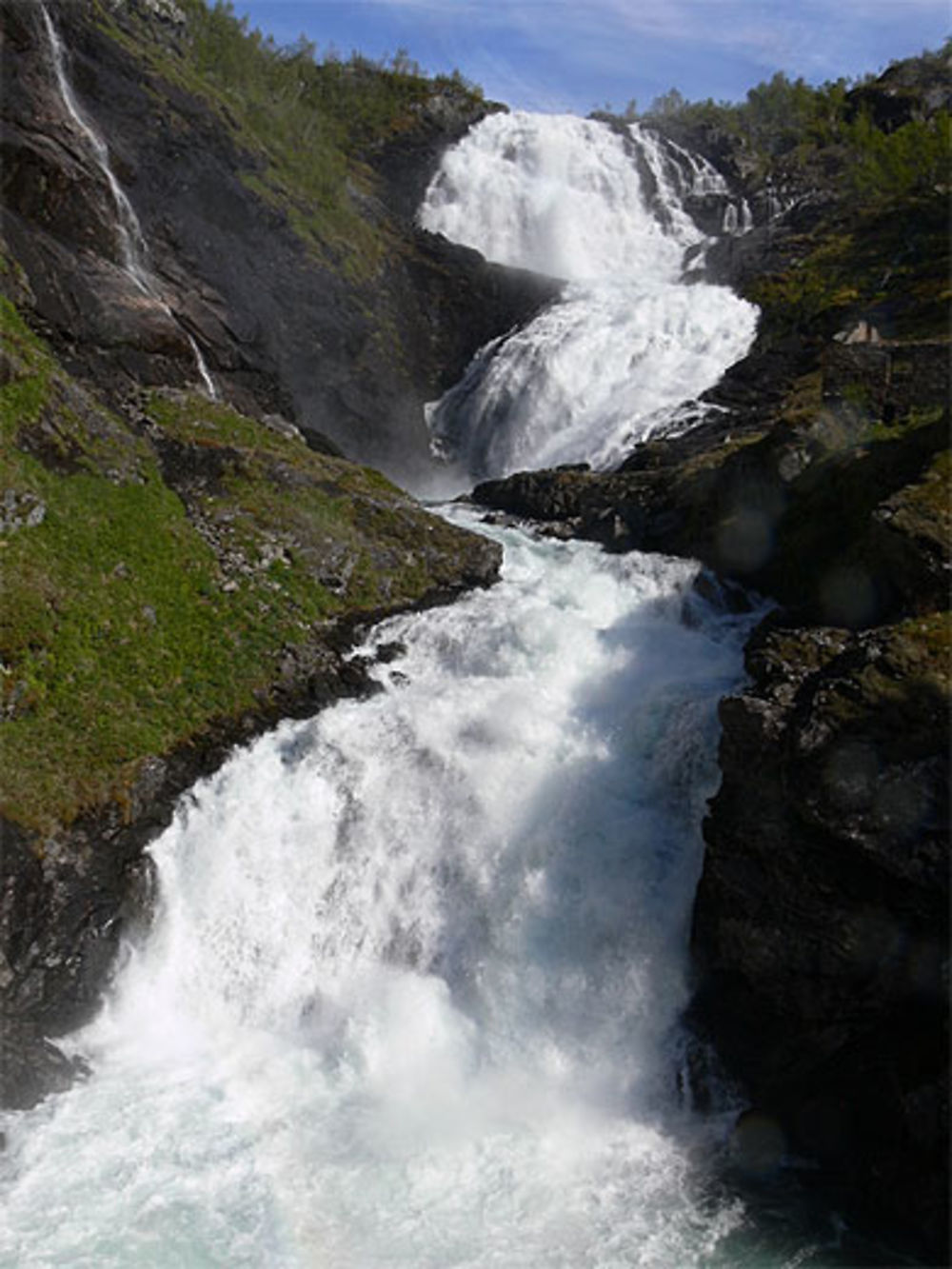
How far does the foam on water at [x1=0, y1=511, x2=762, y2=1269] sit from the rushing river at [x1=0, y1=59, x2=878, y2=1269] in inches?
1.4

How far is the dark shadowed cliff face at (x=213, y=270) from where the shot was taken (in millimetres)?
25891

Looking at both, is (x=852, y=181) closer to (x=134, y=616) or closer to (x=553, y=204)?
(x=553, y=204)

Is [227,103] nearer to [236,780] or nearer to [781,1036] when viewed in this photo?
[236,780]

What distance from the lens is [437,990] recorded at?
42.7 feet

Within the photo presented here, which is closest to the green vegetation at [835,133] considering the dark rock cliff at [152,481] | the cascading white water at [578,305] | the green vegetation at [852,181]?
the green vegetation at [852,181]

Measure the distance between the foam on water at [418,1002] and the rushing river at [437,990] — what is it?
4 centimetres

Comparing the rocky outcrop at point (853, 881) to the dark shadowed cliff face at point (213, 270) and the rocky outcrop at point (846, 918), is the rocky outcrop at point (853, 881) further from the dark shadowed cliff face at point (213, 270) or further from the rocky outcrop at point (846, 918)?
the dark shadowed cliff face at point (213, 270)

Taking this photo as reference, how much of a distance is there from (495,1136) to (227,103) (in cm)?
4839

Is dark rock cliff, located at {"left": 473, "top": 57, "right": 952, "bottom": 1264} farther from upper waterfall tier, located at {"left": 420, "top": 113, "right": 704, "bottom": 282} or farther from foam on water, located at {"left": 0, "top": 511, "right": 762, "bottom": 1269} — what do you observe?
upper waterfall tier, located at {"left": 420, "top": 113, "right": 704, "bottom": 282}

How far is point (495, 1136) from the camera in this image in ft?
36.3

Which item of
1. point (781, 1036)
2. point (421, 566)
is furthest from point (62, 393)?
point (781, 1036)

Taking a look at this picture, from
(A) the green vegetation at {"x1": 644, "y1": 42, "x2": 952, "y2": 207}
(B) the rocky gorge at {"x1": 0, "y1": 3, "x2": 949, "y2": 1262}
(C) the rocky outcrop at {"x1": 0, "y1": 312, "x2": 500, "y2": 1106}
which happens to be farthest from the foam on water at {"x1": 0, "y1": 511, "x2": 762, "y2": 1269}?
(A) the green vegetation at {"x1": 644, "y1": 42, "x2": 952, "y2": 207}

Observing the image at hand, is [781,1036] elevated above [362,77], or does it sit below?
below

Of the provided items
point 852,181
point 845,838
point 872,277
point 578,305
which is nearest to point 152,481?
point 845,838
